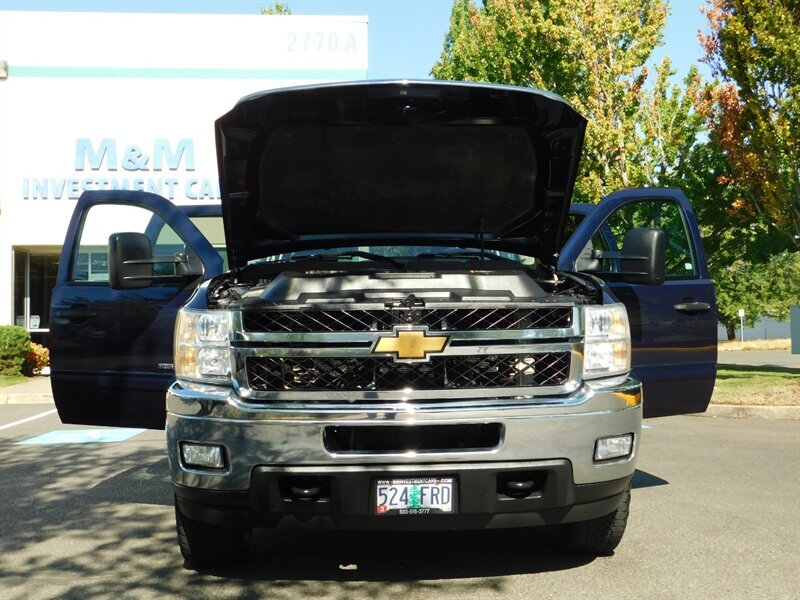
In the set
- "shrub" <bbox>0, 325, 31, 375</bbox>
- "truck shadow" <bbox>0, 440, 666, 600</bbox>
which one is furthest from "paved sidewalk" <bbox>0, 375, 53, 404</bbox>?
"truck shadow" <bbox>0, 440, 666, 600</bbox>

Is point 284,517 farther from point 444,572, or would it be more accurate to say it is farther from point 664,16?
point 664,16

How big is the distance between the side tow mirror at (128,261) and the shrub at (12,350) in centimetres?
1492

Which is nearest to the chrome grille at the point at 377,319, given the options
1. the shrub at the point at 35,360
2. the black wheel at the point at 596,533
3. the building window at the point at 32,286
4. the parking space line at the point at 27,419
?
the black wheel at the point at 596,533

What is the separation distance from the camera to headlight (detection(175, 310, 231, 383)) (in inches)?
162

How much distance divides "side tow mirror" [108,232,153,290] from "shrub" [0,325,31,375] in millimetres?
14924

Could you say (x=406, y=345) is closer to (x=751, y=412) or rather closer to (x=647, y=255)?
(x=647, y=255)

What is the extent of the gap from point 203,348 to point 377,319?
2.62ft

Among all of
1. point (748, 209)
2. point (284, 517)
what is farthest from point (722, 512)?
point (748, 209)

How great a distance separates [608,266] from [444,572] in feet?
10.2

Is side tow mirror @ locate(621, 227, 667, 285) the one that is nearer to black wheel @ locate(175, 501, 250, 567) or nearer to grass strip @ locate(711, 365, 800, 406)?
black wheel @ locate(175, 501, 250, 567)

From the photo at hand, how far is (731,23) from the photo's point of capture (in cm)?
1502

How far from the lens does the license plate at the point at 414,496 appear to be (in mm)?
3883

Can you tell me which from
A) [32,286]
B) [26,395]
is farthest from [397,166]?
[32,286]

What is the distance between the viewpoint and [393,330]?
13.2 ft
